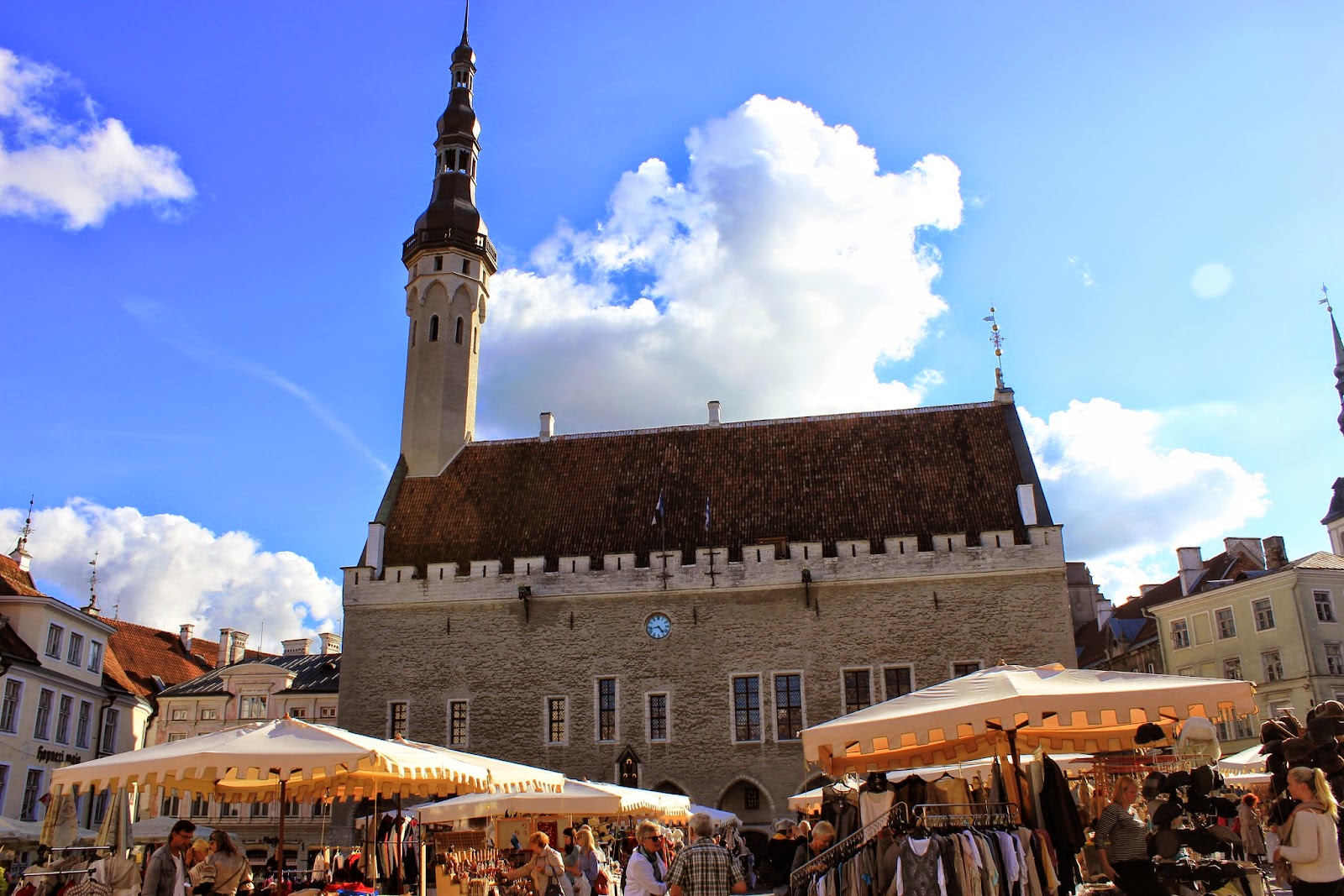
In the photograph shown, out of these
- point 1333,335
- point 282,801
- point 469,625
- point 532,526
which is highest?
point 1333,335

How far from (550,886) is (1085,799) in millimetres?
7926

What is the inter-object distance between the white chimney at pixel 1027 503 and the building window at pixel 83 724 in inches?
974

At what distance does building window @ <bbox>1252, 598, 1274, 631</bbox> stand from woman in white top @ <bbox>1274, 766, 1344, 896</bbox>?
86.6 feet

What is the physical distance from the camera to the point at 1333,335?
44250 millimetres

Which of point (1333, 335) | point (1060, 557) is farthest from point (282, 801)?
point (1333, 335)

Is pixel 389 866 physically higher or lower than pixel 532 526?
lower

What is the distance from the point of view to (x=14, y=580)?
1029 inches

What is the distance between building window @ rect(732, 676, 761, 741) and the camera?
23.7m

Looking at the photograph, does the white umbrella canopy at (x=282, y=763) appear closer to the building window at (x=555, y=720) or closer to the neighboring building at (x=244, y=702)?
the building window at (x=555, y=720)

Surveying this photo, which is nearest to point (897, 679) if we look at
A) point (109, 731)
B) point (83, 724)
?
point (83, 724)

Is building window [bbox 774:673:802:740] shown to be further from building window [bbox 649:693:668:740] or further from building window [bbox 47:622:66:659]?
building window [bbox 47:622:66:659]

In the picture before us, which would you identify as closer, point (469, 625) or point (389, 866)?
point (389, 866)

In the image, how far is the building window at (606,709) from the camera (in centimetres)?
2422

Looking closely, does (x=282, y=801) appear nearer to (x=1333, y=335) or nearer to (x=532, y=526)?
(x=532, y=526)
